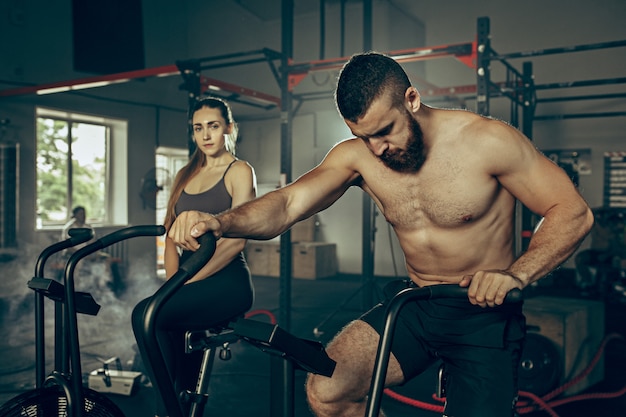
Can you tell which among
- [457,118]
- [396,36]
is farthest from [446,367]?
[396,36]

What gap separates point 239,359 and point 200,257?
3.42 m

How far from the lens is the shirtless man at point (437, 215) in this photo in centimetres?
165

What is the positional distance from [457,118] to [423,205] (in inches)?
12.6

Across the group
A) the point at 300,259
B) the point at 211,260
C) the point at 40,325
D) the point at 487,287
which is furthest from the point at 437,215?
the point at 300,259

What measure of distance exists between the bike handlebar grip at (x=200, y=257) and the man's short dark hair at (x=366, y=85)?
2.01 ft

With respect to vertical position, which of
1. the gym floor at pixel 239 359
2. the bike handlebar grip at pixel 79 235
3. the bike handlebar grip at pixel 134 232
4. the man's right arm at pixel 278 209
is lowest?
the gym floor at pixel 239 359

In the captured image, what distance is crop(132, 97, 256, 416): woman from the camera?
209cm

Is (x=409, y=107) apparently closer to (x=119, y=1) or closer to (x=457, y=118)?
(x=457, y=118)

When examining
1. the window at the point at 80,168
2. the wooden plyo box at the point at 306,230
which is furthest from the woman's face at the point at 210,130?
the wooden plyo box at the point at 306,230

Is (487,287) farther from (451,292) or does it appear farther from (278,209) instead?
(278,209)

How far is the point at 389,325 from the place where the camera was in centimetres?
119

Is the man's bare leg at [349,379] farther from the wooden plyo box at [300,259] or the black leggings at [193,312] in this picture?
the wooden plyo box at [300,259]

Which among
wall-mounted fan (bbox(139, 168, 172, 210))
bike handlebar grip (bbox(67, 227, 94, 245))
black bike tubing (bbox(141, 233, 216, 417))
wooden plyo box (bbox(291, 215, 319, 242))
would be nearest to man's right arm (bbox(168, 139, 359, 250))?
black bike tubing (bbox(141, 233, 216, 417))

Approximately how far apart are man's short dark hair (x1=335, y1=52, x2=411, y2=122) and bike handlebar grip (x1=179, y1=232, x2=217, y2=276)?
0.61m
